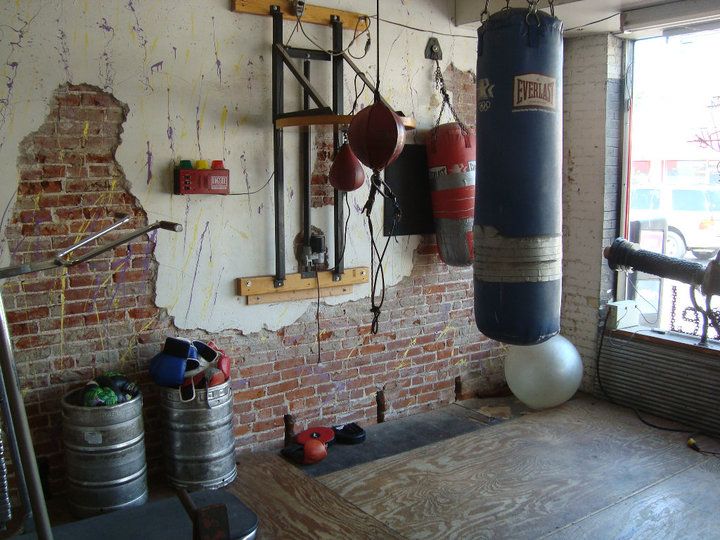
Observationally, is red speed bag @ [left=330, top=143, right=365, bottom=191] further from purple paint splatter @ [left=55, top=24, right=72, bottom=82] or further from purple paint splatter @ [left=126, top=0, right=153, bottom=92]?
purple paint splatter @ [left=55, top=24, right=72, bottom=82]

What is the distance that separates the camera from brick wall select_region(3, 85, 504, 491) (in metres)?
3.40

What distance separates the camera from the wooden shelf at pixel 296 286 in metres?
4.04

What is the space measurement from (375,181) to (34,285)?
1801mm

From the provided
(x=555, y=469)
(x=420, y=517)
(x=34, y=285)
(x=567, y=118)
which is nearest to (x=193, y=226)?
(x=34, y=285)

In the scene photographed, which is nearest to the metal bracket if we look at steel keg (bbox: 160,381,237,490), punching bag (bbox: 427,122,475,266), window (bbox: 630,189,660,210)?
punching bag (bbox: 427,122,475,266)

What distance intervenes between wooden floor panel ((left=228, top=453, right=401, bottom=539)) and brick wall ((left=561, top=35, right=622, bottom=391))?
2.60 m

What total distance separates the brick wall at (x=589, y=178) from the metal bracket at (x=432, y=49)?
1110 millimetres

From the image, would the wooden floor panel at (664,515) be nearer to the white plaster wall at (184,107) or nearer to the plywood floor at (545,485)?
the plywood floor at (545,485)

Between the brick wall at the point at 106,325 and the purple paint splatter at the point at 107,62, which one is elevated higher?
the purple paint splatter at the point at 107,62

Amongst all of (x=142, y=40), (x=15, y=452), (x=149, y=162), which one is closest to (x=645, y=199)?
(x=149, y=162)

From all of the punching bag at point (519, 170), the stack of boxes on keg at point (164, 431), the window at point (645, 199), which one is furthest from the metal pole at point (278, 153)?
the window at point (645, 199)

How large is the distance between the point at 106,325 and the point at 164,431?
653mm

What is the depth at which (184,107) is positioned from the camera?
375cm

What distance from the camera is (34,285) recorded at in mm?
3398
